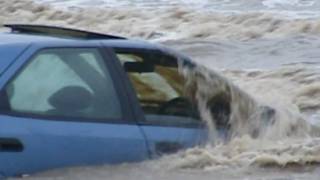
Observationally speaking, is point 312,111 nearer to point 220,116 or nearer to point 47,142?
point 220,116

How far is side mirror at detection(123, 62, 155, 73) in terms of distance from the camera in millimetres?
7225

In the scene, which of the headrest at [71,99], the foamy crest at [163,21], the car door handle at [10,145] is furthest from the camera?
the foamy crest at [163,21]

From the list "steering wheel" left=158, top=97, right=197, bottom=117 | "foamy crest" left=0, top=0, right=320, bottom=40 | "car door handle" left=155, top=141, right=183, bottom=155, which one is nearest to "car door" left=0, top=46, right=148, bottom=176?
"car door handle" left=155, top=141, right=183, bottom=155

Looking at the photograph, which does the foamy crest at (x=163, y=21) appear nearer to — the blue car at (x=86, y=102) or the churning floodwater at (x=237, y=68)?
the churning floodwater at (x=237, y=68)

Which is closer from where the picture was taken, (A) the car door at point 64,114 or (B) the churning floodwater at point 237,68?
(A) the car door at point 64,114

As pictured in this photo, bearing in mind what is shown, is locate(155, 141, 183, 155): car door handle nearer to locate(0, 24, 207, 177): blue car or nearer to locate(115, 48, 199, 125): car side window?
locate(0, 24, 207, 177): blue car

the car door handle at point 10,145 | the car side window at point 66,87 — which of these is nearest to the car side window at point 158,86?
the car side window at point 66,87

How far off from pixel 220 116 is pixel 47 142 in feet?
4.57

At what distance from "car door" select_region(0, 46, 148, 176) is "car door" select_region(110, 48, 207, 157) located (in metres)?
0.12

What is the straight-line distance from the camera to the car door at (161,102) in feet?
23.4

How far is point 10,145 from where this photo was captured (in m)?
6.48

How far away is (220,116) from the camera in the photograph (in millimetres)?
7500

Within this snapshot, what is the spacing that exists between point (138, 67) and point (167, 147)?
1.81 ft

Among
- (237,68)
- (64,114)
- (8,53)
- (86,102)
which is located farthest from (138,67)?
(237,68)
